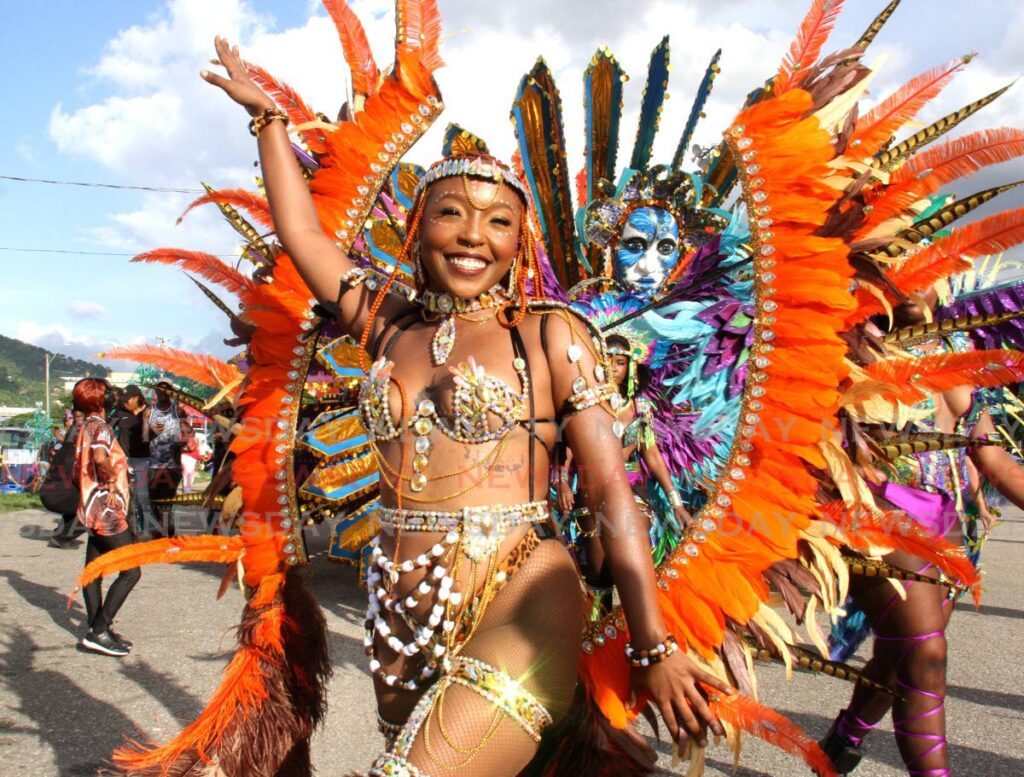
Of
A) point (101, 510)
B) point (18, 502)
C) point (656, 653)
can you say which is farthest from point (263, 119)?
point (18, 502)

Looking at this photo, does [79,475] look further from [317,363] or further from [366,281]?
[366,281]

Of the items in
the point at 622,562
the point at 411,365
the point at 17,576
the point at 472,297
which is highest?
the point at 472,297

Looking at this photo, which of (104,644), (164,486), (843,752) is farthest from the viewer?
(164,486)

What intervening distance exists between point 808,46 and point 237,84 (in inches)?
63.0

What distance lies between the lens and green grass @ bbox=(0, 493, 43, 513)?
12469mm

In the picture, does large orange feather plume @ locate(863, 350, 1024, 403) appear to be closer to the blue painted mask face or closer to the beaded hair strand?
the beaded hair strand

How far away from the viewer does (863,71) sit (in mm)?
2359

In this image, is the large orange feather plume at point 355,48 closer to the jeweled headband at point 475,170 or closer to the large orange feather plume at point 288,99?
the large orange feather plume at point 288,99

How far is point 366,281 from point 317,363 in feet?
5.08

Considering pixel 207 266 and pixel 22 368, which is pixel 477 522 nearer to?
pixel 207 266

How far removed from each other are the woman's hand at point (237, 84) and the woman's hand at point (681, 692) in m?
1.71

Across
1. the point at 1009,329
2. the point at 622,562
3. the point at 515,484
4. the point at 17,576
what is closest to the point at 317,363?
the point at 515,484

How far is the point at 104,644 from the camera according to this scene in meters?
4.76

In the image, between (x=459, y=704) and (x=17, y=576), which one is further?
(x=17, y=576)
